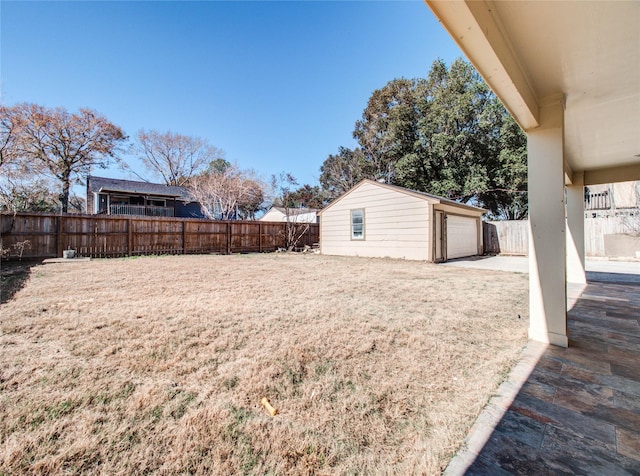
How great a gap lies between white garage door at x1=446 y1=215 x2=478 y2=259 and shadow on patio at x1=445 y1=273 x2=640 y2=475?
7.69 m

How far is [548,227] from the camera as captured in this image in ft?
8.40

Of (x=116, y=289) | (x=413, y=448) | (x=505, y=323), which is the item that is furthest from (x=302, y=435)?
(x=116, y=289)

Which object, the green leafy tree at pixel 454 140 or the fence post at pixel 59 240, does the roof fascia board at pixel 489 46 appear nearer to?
the fence post at pixel 59 240

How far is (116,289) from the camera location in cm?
446

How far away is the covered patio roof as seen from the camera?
1544 millimetres

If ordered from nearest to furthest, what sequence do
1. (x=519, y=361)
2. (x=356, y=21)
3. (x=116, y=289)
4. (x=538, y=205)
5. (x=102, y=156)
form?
1. (x=519, y=361)
2. (x=538, y=205)
3. (x=116, y=289)
4. (x=356, y=21)
5. (x=102, y=156)

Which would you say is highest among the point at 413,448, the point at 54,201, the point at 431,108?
the point at 431,108

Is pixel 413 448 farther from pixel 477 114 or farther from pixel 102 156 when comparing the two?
pixel 102 156

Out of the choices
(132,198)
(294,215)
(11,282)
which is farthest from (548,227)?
(132,198)

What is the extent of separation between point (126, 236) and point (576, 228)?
13.7m

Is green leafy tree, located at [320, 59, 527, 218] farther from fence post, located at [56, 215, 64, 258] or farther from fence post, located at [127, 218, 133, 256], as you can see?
fence post, located at [56, 215, 64, 258]

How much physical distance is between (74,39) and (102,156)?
48.6ft

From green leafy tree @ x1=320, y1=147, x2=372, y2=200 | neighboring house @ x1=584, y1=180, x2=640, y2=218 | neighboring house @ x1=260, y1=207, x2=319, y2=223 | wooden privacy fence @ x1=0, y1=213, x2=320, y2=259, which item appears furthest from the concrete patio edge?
green leafy tree @ x1=320, y1=147, x2=372, y2=200

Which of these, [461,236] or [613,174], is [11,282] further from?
[461,236]
